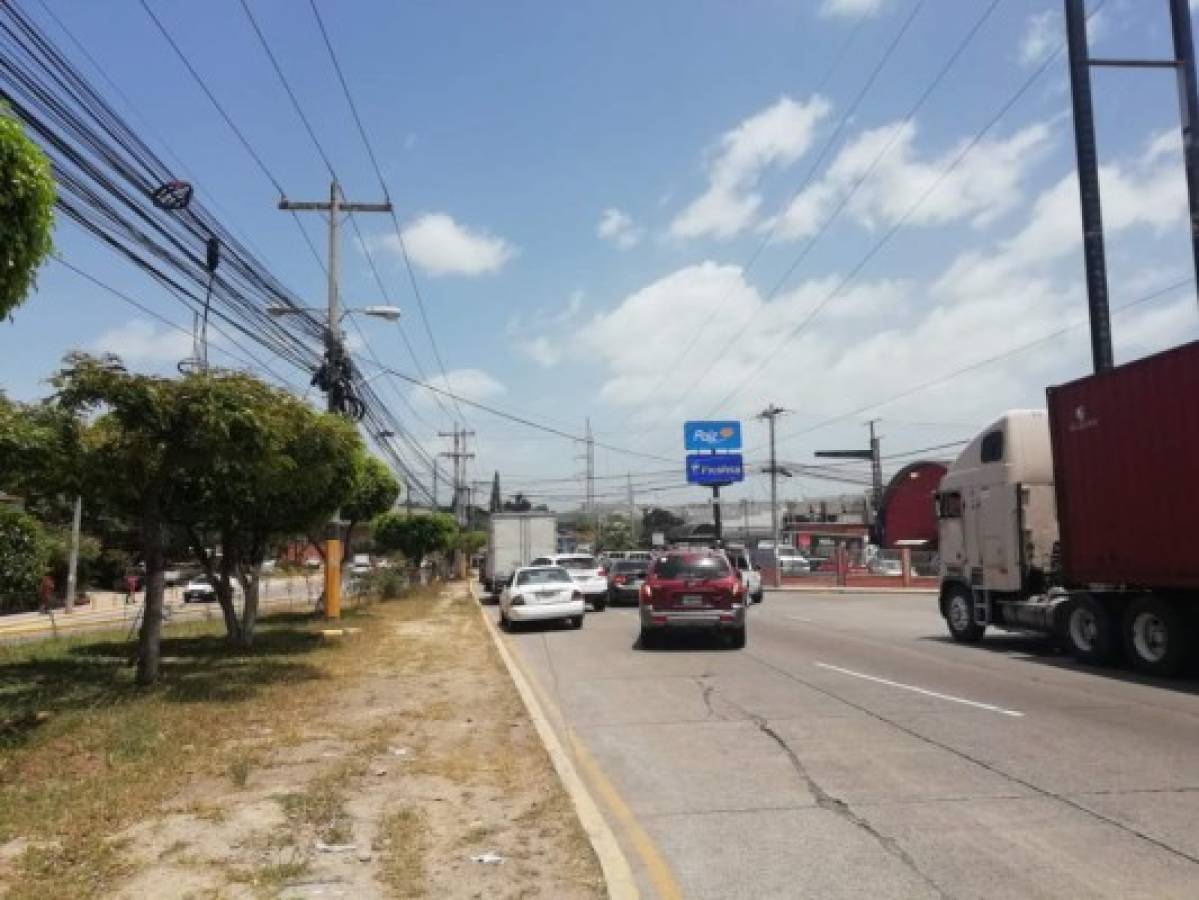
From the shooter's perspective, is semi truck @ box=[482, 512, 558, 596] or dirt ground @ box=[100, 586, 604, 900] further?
semi truck @ box=[482, 512, 558, 596]

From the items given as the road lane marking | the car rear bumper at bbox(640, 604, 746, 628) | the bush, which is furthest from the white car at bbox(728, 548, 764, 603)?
the bush

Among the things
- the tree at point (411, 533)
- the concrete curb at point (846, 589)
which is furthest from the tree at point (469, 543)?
the concrete curb at point (846, 589)

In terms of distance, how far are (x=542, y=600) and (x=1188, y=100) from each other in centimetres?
1573

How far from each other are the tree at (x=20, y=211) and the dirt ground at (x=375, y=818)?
10.2 feet

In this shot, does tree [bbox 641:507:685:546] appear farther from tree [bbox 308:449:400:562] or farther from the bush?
the bush

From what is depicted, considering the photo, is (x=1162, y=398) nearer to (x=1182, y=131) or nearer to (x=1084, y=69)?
(x=1182, y=131)

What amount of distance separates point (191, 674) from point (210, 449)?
12.6 ft

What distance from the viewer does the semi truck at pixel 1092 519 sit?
43.4 feet

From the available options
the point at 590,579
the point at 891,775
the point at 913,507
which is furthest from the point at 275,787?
the point at 590,579

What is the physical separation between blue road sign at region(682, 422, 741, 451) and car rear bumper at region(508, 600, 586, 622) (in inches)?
1182

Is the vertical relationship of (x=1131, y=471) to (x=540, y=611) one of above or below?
above

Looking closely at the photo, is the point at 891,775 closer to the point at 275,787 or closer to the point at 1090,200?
the point at 275,787

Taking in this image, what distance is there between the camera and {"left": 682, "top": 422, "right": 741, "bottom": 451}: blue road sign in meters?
53.3

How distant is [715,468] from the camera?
175 feet
